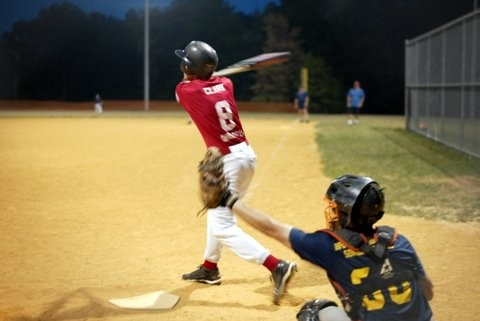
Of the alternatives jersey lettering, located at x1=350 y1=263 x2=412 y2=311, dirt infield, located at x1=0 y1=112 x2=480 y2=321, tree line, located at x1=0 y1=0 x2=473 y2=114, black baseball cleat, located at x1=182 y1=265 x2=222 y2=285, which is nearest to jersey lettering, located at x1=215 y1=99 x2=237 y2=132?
black baseball cleat, located at x1=182 y1=265 x2=222 y2=285

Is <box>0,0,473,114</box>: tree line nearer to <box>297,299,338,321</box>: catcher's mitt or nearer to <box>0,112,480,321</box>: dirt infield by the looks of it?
<box>0,112,480,321</box>: dirt infield

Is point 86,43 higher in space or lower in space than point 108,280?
higher

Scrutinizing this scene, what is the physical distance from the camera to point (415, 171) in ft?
41.5

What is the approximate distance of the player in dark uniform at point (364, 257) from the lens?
2.98 meters

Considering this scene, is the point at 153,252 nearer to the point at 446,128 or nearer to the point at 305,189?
the point at 305,189

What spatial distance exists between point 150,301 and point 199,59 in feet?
6.92

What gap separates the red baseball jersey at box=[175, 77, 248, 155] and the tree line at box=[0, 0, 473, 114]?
47460 millimetres

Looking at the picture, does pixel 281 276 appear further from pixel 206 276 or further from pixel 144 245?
pixel 144 245

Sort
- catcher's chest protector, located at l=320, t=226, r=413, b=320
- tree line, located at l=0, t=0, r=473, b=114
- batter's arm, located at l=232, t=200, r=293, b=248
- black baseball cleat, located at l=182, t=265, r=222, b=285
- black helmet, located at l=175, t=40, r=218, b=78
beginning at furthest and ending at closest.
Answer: tree line, located at l=0, t=0, r=473, b=114 < black baseball cleat, located at l=182, t=265, r=222, b=285 < black helmet, located at l=175, t=40, r=218, b=78 < batter's arm, located at l=232, t=200, r=293, b=248 < catcher's chest protector, located at l=320, t=226, r=413, b=320

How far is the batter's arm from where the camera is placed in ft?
10.5

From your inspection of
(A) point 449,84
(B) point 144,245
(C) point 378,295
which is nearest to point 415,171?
(A) point 449,84

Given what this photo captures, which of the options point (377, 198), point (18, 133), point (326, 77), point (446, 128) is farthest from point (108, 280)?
point (326, 77)

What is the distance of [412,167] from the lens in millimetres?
13258

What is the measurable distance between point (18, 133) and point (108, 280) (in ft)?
62.4
